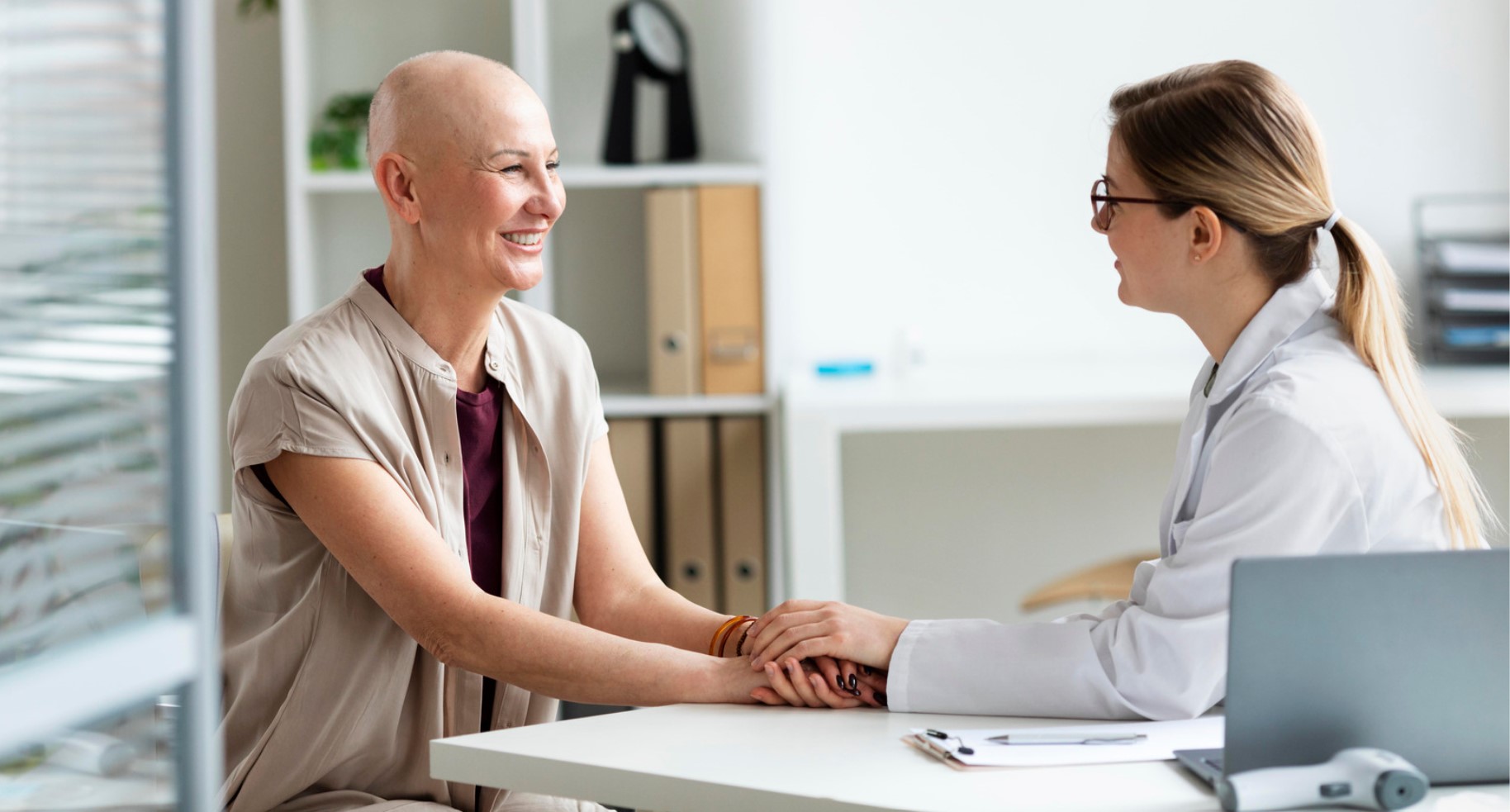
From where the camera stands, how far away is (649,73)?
308cm

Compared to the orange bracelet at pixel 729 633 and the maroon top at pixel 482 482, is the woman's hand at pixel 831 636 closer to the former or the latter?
the orange bracelet at pixel 729 633

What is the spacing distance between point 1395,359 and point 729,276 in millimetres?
1827

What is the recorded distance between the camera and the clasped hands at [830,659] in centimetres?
135

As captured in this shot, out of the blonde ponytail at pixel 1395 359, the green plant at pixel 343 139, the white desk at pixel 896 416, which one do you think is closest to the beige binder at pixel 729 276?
the white desk at pixel 896 416

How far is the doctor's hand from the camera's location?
135 cm

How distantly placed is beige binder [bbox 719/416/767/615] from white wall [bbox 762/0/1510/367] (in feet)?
1.49

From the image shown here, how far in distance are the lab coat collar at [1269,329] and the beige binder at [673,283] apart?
1.74 m

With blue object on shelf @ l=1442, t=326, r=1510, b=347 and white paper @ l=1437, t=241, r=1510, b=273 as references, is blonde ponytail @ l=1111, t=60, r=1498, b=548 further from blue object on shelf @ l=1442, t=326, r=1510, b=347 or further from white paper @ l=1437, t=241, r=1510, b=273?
white paper @ l=1437, t=241, r=1510, b=273

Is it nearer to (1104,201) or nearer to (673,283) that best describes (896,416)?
(673,283)

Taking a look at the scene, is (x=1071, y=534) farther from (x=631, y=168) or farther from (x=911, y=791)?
(x=911, y=791)

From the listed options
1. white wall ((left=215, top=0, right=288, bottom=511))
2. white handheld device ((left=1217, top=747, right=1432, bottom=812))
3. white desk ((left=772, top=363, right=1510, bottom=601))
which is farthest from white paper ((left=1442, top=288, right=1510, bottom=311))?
white wall ((left=215, top=0, right=288, bottom=511))

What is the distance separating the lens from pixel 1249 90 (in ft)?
4.36

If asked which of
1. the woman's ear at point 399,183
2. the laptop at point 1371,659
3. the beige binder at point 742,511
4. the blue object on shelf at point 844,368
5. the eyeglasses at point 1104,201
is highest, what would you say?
the woman's ear at point 399,183

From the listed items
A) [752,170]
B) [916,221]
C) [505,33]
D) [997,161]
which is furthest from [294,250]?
[997,161]
